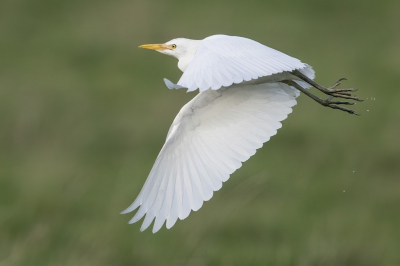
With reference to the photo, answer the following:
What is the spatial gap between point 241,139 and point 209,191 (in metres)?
0.33

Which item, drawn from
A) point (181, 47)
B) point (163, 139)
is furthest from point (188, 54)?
point (163, 139)

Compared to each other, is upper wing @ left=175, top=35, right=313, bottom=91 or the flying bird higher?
upper wing @ left=175, top=35, right=313, bottom=91

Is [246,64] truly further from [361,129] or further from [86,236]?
[361,129]

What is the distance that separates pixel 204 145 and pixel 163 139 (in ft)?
12.4

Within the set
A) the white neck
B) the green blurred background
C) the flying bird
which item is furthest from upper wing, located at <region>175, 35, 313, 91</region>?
the green blurred background

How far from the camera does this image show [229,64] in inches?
165

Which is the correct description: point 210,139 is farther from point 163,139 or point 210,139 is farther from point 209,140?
point 163,139

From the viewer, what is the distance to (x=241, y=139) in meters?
4.80

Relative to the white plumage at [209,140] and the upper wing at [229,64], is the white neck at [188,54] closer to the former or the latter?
the white plumage at [209,140]

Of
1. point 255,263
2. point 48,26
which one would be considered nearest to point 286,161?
point 255,263

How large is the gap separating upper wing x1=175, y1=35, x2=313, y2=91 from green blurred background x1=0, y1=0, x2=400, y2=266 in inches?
64.3

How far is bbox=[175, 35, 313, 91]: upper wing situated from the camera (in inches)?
158

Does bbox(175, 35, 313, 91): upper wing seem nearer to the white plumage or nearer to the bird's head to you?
the white plumage

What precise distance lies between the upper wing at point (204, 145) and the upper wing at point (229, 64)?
0.40 m
